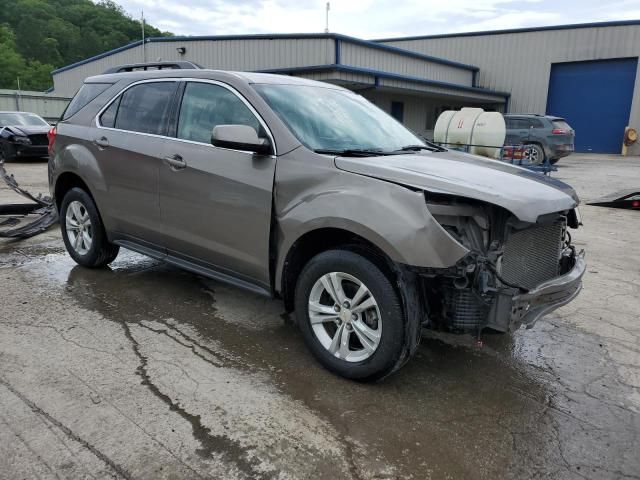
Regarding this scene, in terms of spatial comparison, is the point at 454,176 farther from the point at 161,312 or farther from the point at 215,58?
the point at 215,58

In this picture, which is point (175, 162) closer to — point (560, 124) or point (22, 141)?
point (22, 141)

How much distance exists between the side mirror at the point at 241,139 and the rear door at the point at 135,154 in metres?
0.91

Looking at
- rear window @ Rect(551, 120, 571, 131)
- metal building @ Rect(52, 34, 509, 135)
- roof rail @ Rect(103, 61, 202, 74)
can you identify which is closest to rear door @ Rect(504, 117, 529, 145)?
rear window @ Rect(551, 120, 571, 131)

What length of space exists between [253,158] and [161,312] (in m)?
1.57

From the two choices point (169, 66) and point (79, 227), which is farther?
point (79, 227)

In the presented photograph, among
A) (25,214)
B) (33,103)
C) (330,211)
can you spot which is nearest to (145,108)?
(330,211)

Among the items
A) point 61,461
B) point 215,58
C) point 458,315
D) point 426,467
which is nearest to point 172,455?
point 61,461

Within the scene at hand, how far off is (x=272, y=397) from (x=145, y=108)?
273cm

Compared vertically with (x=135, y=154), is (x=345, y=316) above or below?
below

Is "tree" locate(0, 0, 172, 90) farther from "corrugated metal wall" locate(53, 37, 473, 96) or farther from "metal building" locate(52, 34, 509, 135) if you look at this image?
"corrugated metal wall" locate(53, 37, 473, 96)

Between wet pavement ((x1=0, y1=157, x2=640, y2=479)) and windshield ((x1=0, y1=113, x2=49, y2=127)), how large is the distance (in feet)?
45.2

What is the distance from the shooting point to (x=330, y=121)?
12.4 feet

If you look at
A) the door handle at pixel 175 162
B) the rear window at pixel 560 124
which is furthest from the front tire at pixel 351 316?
the rear window at pixel 560 124

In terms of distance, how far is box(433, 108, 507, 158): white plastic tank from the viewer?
1419 cm
